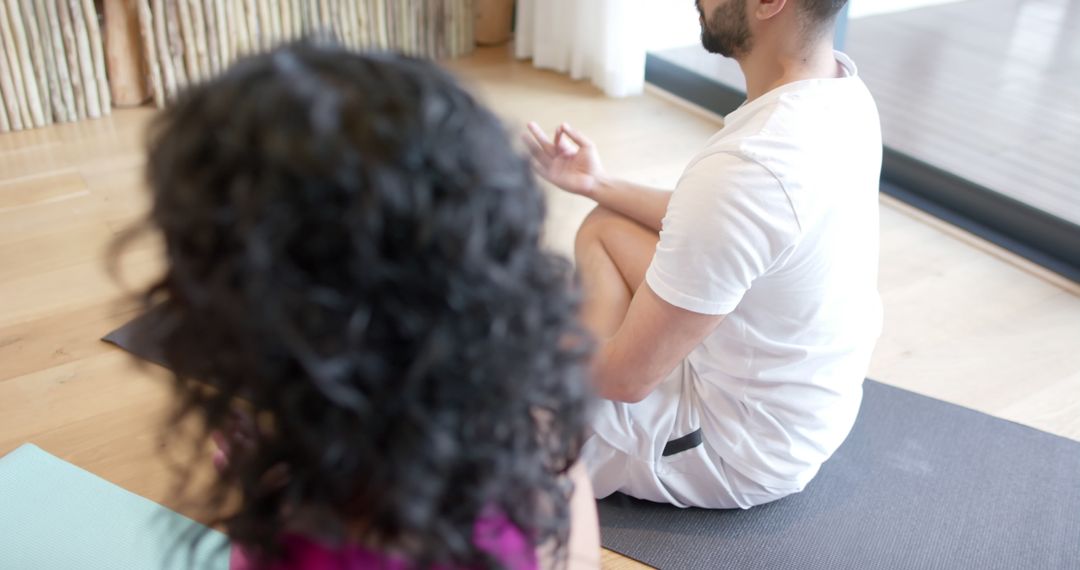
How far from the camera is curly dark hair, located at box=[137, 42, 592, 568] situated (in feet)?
2.16

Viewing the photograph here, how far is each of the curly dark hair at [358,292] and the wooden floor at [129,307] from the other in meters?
0.77

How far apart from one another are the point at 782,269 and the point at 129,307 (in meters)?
0.92

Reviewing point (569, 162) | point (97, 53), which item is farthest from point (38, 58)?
point (569, 162)

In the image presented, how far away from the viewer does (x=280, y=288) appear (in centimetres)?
66

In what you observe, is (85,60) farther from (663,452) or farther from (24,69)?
(663,452)

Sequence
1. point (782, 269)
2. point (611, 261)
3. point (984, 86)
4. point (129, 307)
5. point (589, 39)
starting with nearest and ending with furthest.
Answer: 1. point (782, 269)
2. point (129, 307)
3. point (611, 261)
4. point (984, 86)
5. point (589, 39)

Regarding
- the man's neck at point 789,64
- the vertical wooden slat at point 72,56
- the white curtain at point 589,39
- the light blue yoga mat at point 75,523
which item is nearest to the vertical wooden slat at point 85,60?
the vertical wooden slat at point 72,56

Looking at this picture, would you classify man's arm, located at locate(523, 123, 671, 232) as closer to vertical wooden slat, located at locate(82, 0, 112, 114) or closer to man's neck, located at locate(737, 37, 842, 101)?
man's neck, located at locate(737, 37, 842, 101)

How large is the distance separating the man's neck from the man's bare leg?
0.36m

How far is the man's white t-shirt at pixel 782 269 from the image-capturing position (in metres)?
1.25

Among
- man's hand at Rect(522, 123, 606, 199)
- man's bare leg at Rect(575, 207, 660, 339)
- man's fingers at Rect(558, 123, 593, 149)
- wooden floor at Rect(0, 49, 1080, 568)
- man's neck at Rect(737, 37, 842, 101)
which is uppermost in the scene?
man's neck at Rect(737, 37, 842, 101)

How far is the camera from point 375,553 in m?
0.76

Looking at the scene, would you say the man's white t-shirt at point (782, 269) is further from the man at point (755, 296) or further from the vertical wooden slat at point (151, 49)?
the vertical wooden slat at point (151, 49)

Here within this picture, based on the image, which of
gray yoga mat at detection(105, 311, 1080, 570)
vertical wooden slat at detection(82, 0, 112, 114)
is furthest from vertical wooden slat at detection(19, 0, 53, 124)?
gray yoga mat at detection(105, 311, 1080, 570)
